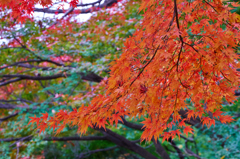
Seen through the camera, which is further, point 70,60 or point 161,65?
point 70,60

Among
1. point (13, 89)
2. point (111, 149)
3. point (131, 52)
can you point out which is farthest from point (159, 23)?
point (13, 89)

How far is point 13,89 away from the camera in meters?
7.67

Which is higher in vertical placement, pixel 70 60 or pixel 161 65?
pixel 70 60

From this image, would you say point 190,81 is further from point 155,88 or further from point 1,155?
point 1,155

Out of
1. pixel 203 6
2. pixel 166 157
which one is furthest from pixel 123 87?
pixel 166 157

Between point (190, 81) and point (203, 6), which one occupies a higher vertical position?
point (203, 6)

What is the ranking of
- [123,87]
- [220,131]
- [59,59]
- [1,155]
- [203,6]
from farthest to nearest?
[59,59] → [1,155] → [220,131] → [203,6] → [123,87]

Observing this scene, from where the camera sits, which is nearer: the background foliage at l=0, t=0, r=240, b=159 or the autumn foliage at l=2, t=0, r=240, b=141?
the autumn foliage at l=2, t=0, r=240, b=141

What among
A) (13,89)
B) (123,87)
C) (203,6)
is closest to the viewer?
(123,87)

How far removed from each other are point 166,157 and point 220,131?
1.87 metres

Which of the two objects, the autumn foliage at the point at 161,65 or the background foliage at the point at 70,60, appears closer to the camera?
the autumn foliage at the point at 161,65

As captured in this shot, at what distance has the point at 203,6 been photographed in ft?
5.47

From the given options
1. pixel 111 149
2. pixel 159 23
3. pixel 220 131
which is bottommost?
pixel 111 149

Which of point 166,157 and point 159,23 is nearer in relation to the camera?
point 159,23
